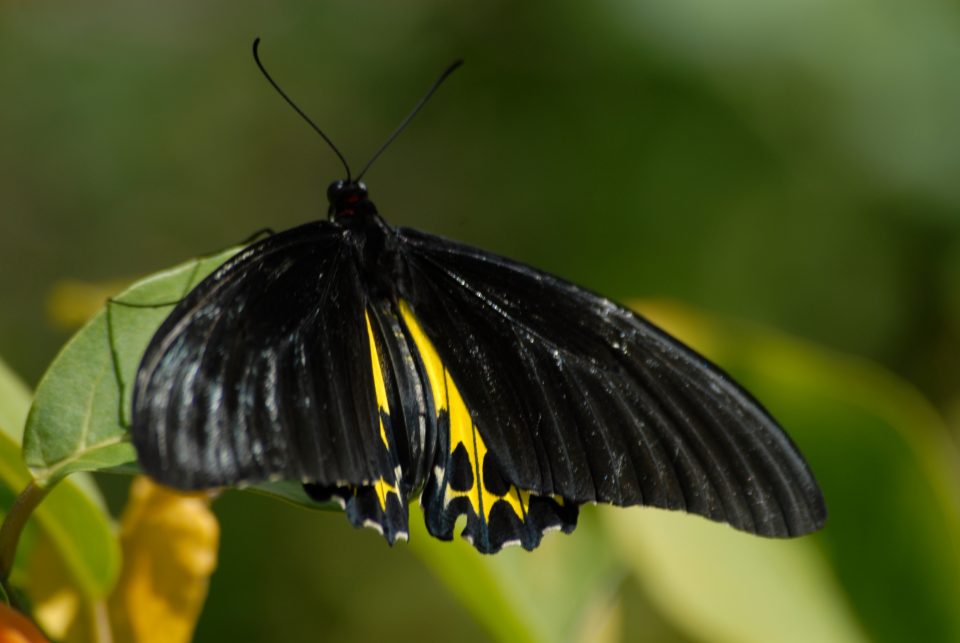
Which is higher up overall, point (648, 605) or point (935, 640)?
point (648, 605)

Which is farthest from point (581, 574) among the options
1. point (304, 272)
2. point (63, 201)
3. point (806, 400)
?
point (63, 201)

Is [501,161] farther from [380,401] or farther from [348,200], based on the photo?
[380,401]

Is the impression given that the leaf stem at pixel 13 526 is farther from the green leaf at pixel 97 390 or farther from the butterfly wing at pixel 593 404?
the butterfly wing at pixel 593 404

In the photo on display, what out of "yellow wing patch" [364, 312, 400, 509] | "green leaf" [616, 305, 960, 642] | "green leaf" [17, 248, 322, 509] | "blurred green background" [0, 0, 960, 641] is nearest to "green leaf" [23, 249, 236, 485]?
"green leaf" [17, 248, 322, 509]

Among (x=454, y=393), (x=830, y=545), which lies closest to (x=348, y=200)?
(x=454, y=393)

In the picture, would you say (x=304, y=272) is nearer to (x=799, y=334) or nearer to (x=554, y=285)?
(x=554, y=285)

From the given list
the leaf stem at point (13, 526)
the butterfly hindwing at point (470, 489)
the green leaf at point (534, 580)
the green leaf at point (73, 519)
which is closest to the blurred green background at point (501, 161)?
the green leaf at point (534, 580)
